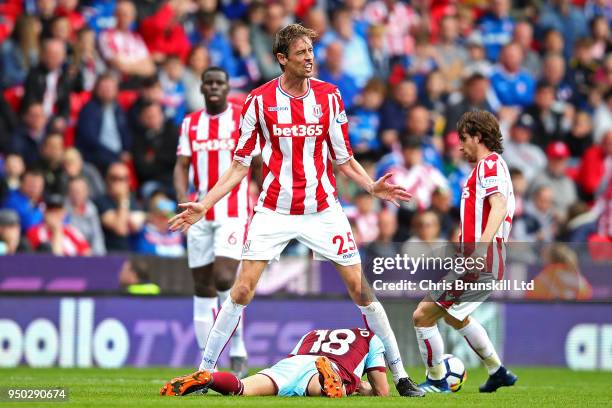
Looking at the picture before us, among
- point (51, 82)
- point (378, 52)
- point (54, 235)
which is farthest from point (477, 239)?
point (378, 52)

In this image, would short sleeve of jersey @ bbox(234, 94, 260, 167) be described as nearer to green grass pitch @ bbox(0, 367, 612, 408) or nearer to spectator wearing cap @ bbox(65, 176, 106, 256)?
green grass pitch @ bbox(0, 367, 612, 408)

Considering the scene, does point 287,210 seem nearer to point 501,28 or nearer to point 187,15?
point 187,15

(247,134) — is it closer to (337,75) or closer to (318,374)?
(318,374)

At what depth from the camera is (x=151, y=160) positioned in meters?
17.5

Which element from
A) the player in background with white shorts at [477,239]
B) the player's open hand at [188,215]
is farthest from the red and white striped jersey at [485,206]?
the player's open hand at [188,215]

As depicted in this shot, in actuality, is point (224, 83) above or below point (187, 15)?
below

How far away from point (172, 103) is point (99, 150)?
137cm

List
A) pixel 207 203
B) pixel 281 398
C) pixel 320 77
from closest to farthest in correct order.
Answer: pixel 281 398 < pixel 207 203 < pixel 320 77

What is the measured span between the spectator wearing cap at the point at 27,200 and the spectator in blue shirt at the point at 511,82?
304 inches

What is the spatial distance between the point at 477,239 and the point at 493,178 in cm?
51

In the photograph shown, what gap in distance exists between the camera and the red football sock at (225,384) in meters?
9.61

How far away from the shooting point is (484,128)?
35.2 feet

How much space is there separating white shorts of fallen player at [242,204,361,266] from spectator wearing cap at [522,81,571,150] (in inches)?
405

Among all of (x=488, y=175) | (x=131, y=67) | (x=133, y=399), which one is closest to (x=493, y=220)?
(x=488, y=175)
